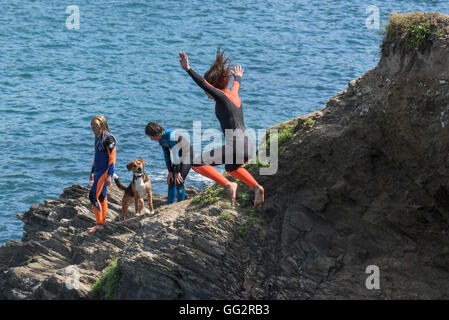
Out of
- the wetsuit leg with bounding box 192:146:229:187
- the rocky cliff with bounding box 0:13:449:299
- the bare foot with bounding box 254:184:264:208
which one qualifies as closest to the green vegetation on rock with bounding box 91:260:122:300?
the rocky cliff with bounding box 0:13:449:299

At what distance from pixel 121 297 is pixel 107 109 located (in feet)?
65.3

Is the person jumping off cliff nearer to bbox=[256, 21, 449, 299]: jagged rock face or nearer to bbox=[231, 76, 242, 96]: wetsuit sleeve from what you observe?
bbox=[231, 76, 242, 96]: wetsuit sleeve

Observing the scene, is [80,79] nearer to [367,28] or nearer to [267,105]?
[267,105]

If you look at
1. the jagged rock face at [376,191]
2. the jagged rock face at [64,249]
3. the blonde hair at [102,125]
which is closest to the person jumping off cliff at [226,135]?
the jagged rock face at [376,191]

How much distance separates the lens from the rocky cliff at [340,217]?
37.8 ft

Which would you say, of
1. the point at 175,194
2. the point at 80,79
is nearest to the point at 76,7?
the point at 80,79

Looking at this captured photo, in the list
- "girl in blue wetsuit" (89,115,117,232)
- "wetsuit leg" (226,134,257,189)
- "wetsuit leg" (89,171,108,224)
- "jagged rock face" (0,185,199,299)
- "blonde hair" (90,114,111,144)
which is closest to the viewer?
"wetsuit leg" (226,134,257,189)

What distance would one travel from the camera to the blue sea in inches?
1056

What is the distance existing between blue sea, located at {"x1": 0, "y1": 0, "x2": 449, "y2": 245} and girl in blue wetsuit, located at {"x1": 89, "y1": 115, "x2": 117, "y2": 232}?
8.72m

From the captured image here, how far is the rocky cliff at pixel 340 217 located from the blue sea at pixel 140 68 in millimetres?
10948

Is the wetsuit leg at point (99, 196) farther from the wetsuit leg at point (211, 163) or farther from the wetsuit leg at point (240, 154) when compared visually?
the wetsuit leg at point (240, 154)

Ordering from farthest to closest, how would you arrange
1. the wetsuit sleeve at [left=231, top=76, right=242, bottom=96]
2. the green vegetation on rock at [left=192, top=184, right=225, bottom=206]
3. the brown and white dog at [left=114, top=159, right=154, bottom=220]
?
1. the brown and white dog at [left=114, top=159, right=154, bottom=220]
2. the green vegetation on rock at [left=192, top=184, right=225, bottom=206]
3. the wetsuit sleeve at [left=231, top=76, right=242, bottom=96]

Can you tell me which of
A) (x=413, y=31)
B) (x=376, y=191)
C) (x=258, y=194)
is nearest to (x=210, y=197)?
(x=258, y=194)

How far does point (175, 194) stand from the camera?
1446 cm
